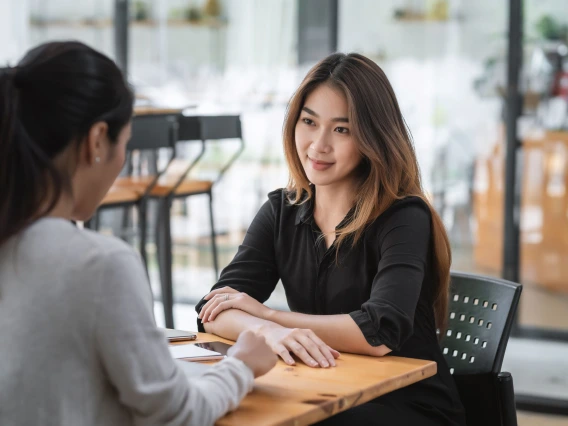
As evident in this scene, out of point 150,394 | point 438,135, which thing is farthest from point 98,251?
point 438,135

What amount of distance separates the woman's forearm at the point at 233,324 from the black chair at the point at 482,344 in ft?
1.78

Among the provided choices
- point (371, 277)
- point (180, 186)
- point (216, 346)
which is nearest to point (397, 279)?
point (371, 277)

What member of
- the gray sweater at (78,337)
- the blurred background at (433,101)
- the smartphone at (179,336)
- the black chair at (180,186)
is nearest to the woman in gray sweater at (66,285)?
the gray sweater at (78,337)

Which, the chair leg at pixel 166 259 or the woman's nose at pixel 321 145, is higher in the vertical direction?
the woman's nose at pixel 321 145

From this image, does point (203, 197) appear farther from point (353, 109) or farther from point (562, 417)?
point (353, 109)

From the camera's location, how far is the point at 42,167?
121cm

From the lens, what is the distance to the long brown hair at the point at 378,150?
205 centimetres

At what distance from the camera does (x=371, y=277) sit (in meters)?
2.04

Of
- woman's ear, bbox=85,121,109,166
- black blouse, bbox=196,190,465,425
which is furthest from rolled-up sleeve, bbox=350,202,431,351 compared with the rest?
woman's ear, bbox=85,121,109,166

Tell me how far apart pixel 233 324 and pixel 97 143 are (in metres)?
0.75

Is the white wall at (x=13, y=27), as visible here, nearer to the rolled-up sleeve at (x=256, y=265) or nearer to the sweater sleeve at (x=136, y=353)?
the rolled-up sleeve at (x=256, y=265)

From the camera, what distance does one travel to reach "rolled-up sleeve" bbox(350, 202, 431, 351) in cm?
182

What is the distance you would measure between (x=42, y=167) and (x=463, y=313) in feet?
4.17

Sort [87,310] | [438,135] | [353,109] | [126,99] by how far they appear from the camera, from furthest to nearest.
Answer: [438,135]
[353,109]
[126,99]
[87,310]
